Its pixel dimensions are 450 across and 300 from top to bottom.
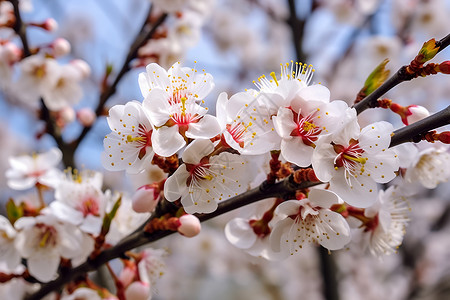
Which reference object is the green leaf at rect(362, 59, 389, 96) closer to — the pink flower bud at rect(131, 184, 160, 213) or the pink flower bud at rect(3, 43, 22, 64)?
the pink flower bud at rect(131, 184, 160, 213)

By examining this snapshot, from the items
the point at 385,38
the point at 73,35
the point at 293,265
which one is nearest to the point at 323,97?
the point at 385,38

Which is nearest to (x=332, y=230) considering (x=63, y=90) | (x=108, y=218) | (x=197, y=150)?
(x=197, y=150)

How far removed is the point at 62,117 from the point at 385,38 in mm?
2674

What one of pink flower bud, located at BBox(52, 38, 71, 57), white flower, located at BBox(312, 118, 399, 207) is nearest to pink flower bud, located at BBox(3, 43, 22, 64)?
pink flower bud, located at BBox(52, 38, 71, 57)

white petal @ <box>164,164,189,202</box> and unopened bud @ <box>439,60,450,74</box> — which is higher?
unopened bud @ <box>439,60,450,74</box>

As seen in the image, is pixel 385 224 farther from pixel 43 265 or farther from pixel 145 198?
pixel 43 265

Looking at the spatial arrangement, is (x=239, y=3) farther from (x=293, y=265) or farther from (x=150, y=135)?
(x=150, y=135)

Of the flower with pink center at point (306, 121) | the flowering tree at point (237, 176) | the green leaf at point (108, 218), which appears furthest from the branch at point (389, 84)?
the green leaf at point (108, 218)

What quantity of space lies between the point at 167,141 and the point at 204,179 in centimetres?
15

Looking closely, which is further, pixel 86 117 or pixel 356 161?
pixel 86 117

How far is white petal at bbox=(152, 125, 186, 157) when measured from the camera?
921 mm

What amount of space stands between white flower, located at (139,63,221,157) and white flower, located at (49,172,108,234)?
49cm

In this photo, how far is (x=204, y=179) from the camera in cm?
103

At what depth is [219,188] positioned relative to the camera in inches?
41.5
